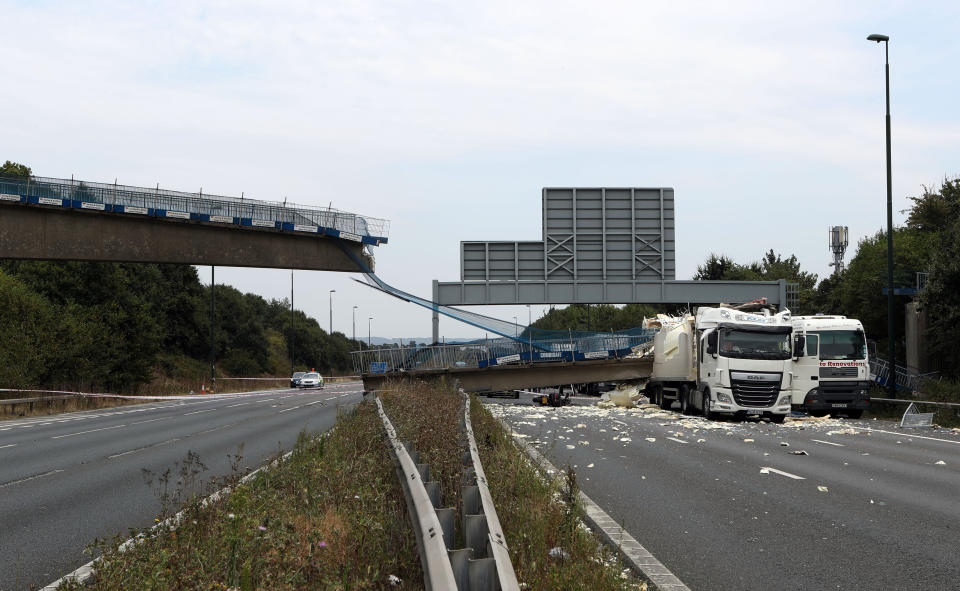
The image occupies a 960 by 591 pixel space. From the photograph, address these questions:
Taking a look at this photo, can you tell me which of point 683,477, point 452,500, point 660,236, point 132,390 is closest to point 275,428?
point 683,477

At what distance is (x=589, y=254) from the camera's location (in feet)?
136

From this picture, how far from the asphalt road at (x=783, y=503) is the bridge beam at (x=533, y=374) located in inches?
673

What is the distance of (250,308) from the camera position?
11444cm

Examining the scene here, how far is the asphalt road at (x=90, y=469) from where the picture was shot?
8180mm

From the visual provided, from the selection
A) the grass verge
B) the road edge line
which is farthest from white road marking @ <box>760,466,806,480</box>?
the grass verge

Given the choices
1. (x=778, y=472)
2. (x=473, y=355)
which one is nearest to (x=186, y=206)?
(x=473, y=355)

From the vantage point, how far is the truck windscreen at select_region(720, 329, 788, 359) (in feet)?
87.1

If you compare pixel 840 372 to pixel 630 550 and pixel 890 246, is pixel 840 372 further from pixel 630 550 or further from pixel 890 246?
pixel 630 550

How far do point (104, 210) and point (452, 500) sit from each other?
95.0ft

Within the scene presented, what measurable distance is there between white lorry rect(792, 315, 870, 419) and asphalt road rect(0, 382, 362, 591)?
15.3 meters

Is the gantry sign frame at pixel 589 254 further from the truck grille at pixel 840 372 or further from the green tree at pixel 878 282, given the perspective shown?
the green tree at pixel 878 282

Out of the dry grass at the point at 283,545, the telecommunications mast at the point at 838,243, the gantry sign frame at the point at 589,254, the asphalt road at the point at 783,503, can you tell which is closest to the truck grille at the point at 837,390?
the asphalt road at the point at 783,503

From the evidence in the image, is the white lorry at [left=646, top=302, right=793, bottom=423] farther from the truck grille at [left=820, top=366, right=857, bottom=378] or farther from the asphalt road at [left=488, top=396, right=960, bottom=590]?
the asphalt road at [left=488, top=396, right=960, bottom=590]

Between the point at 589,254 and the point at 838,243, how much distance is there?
63673 mm
